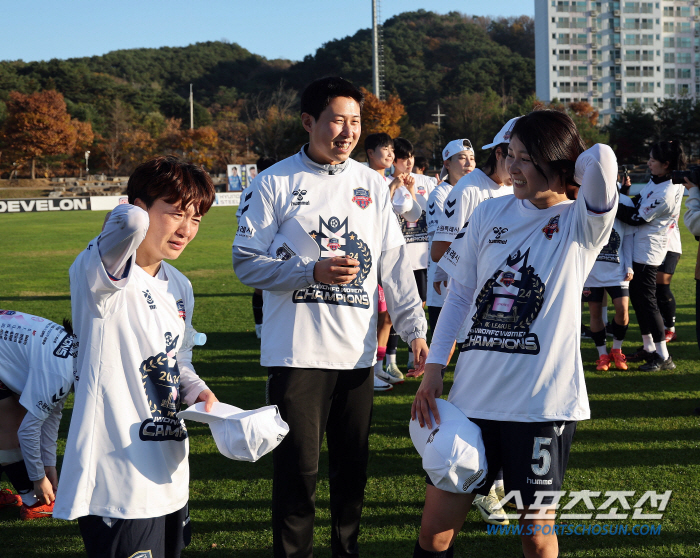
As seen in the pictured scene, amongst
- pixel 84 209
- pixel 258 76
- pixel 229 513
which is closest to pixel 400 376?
pixel 229 513

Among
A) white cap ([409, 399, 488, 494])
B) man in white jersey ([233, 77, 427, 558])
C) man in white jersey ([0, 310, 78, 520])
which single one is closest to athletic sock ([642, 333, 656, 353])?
man in white jersey ([233, 77, 427, 558])

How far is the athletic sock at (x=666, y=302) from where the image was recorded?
7703 mm

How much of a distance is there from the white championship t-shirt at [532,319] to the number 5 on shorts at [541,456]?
0.08 metres

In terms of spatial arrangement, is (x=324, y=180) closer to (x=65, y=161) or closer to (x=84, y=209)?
(x=84, y=209)

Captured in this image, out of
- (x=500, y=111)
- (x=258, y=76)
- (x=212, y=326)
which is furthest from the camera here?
(x=258, y=76)

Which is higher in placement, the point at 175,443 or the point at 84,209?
the point at 84,209

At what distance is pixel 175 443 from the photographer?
226 cm

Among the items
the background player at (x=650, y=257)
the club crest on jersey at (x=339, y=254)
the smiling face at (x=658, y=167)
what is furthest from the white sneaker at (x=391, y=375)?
the club crest on jersey at (x=339, y=254)

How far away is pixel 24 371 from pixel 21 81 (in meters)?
93.6

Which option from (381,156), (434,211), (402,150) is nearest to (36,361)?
(381,156)

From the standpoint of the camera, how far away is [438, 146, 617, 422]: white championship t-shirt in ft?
7.77

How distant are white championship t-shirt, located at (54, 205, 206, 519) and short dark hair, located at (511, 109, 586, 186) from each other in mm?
1519

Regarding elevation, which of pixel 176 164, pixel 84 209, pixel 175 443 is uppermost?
pixel 84 209

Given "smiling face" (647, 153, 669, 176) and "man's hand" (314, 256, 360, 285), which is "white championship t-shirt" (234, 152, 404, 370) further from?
"smiling face" (647, 153, 669, 176)
